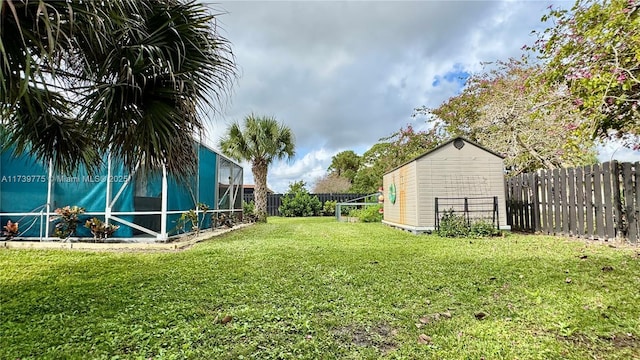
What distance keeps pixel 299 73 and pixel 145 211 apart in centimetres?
587

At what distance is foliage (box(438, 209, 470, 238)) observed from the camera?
26.9 feet

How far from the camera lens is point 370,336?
247cm

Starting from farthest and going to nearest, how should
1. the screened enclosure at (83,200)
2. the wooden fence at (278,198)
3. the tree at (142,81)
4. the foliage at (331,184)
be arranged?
1. the foliage at (331,184)
2. the wooden fence at (278,198)
3. the screened enclosure at (83,200)
4. the tree at (142,81)

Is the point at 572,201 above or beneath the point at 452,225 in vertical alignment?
above

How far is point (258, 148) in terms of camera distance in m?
14.3

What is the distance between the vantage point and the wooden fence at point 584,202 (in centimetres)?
594

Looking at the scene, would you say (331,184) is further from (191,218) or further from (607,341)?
(607,341)

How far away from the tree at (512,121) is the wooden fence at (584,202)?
1.71m

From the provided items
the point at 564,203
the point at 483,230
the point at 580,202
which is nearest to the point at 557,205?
the point at 564,203

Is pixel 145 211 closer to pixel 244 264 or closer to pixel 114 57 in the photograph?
pixel 244 264

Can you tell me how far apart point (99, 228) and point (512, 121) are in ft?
39.9

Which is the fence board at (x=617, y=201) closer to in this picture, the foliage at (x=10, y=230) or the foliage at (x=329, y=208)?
the foliage at (x=10, y=230)

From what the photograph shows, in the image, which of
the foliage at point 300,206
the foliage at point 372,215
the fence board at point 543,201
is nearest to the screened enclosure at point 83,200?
the fence board at point 543,201

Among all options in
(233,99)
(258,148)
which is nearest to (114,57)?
(233,99)
